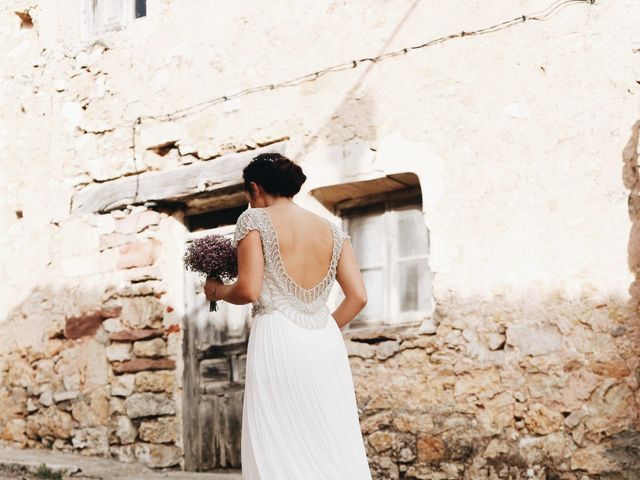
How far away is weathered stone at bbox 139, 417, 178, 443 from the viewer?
7.21 metres

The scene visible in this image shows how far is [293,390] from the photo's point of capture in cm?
378

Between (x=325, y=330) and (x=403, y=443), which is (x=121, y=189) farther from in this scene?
(x=325, y=330)

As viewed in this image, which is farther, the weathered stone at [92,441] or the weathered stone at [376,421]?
the weathered stone at [92,441]

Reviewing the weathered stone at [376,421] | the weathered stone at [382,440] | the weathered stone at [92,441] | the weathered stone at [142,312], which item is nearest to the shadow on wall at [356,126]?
the weathered stone at [376,421]

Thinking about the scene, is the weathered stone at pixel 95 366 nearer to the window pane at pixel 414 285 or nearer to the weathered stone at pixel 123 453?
the weathered stone at pixel 123 453

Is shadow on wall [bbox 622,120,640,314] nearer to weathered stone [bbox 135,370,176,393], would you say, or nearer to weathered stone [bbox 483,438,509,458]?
weathered stone [bbox 483,438,509,458]

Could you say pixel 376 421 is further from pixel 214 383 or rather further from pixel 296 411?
pixel 296 411

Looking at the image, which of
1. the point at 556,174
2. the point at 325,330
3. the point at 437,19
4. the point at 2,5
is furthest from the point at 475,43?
the point at 2,5

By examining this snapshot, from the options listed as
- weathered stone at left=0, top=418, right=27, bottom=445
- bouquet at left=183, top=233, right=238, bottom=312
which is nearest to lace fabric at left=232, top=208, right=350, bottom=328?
bouquet at left=183, top=233, right=238, bottom=312

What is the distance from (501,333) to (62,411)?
378cm

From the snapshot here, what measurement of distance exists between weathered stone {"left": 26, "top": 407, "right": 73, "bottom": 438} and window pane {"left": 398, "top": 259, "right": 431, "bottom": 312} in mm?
2978

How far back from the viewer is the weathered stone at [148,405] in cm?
723

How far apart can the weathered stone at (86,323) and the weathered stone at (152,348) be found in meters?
0.36

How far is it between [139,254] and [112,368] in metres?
0.90
